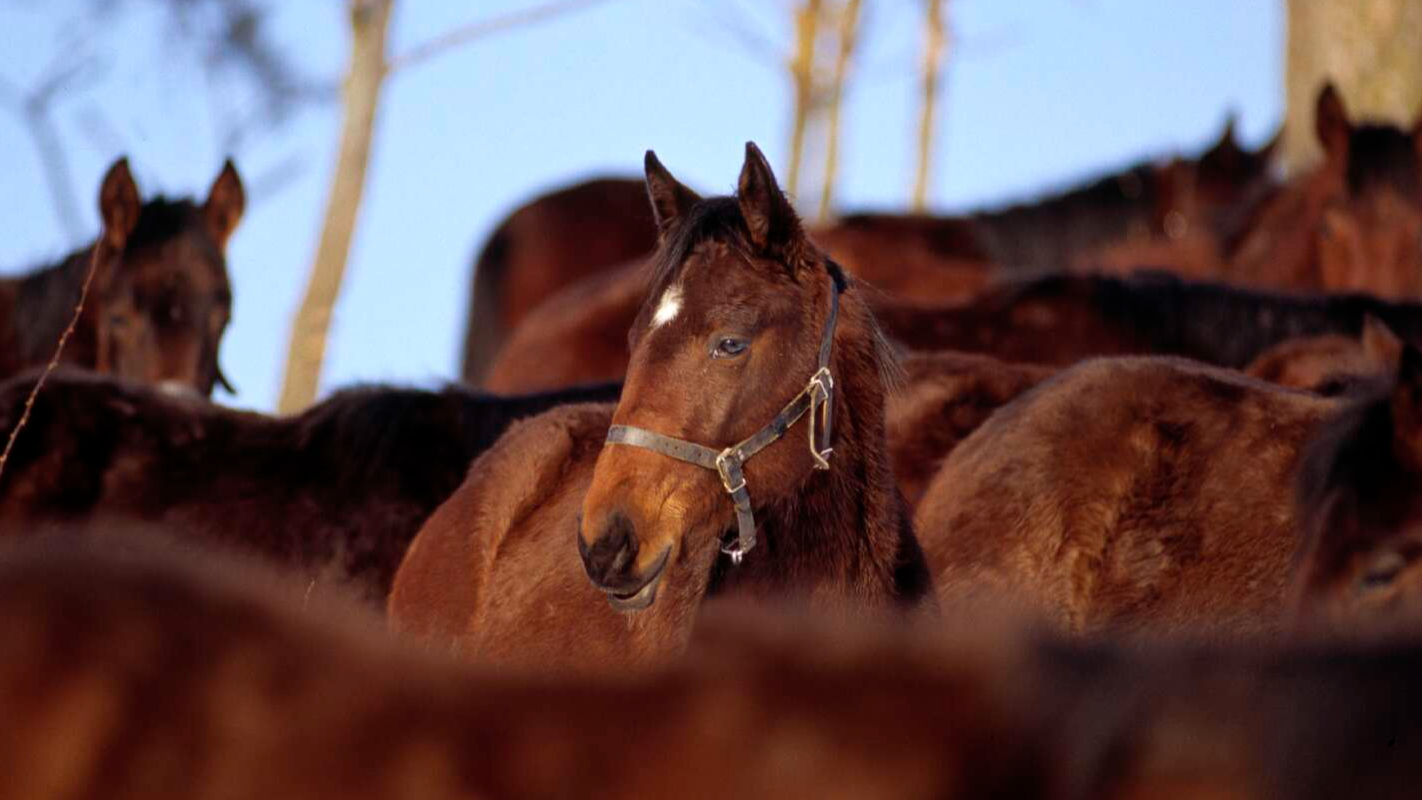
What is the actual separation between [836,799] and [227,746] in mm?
518

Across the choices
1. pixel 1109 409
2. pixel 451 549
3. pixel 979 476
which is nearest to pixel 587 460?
pixel 451 549

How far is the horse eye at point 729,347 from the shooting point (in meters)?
4.44

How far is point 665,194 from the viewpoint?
4918 millimetres

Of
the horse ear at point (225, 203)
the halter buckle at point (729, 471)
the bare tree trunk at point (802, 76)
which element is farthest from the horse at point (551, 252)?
the halter buckle at point (729, 471)

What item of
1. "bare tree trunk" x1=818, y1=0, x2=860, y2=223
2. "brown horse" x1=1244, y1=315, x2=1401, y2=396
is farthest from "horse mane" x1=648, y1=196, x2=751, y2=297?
"bare tree trunk" x1=818, y1=0, x2=860, y2=223

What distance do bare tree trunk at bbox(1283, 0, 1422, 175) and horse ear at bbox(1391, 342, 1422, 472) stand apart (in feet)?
32.2

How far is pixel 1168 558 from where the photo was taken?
496 centimetres

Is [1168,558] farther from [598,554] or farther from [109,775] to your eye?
[109,775]

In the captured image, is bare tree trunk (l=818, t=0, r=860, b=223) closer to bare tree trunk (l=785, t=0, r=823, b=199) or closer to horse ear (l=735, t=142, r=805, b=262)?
bare tree trunk (l=785, t=0, r=823, b=199)

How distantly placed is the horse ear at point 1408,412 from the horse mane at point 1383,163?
7.23 meters

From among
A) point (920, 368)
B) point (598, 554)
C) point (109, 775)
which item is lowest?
point (109, 775)

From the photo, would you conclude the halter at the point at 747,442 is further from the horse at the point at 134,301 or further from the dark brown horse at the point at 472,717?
the horse at the point at 134,301

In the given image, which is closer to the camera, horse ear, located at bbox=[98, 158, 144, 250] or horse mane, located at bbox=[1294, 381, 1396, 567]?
horse mane, located at bbox=[1294, 381, 1396, 567]

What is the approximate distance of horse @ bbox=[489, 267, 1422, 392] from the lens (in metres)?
7.86
